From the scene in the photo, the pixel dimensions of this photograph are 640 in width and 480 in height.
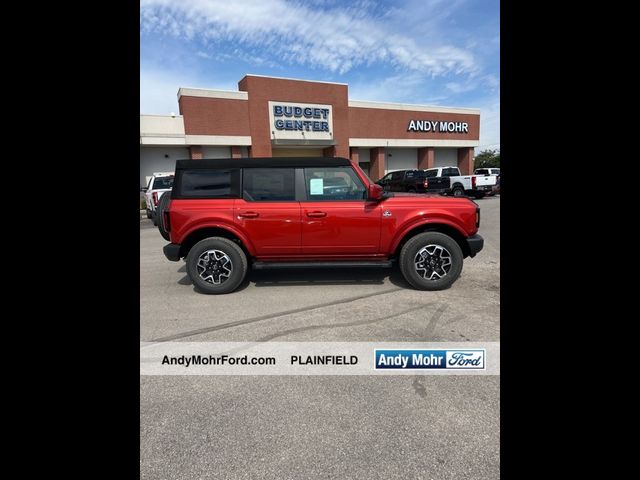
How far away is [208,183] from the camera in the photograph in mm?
4711

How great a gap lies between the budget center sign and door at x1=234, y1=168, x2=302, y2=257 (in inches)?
870

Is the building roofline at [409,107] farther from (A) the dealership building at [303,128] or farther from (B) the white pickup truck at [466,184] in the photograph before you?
(B) the white pickup truck at [466,184]

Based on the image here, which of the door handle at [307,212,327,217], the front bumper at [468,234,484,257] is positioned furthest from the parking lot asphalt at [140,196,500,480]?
the door handle at [307,212,327,217]

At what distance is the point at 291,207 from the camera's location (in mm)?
4566

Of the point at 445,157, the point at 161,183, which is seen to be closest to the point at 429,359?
the point at 161,183

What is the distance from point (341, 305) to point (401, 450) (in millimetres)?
2287

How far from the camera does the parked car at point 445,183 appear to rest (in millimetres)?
18578

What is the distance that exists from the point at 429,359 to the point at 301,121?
2595cm

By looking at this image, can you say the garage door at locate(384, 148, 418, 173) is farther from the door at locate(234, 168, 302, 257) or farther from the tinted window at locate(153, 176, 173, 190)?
the door at locate(234, 168, 302, 257)

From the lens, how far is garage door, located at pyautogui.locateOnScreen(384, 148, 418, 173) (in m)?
32.1

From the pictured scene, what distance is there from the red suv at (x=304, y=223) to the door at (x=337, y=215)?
0.01 meters
